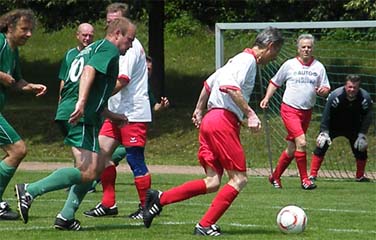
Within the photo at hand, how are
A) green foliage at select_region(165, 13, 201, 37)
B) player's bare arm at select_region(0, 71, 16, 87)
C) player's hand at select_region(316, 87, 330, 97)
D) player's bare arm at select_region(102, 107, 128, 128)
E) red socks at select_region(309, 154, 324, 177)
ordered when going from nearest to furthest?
player's bare arm at select_region(102, 107, 128, 128), player's bare arm at select_region(0, 71, 16, 87), player's hand at select_region(316, 87, 330, 97), red socks at select_region(309, 154, 324, 177), green foliage at select_region(165, 13, 201, 37)

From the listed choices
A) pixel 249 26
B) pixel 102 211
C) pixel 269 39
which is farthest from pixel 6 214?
pixel 249 26

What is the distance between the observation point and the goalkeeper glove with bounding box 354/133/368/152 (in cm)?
Result: 1681

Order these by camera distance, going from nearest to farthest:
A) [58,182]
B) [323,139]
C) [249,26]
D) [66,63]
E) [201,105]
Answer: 1. [58,182]
2. [201,105]
3. [66,63]
4. [323,139]
5. [249,26]

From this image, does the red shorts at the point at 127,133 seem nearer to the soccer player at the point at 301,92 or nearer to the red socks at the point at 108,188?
the red socks at the point at 108,188

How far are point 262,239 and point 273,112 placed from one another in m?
10.5

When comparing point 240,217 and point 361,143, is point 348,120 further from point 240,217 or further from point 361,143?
point 240,217

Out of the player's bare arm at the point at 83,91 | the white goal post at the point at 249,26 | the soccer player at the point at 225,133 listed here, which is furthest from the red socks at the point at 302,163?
the player's bare arm at the point at 83,91

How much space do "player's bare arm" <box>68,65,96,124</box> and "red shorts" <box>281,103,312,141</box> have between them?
629 cm

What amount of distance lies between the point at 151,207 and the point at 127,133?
1.22 metres

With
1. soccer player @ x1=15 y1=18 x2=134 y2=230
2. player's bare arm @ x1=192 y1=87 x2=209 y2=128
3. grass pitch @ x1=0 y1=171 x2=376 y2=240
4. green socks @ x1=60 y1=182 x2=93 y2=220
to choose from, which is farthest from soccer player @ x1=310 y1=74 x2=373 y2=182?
soccer player @ x1=15 y1=18 x2=134 y2=230

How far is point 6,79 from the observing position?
33.6ft

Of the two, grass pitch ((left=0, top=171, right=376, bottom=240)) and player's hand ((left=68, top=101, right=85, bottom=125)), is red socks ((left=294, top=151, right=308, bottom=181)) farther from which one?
player's hand ((left=68, top=101, right=85, bottom=125))

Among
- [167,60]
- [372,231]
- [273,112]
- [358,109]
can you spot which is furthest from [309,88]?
[167,60]

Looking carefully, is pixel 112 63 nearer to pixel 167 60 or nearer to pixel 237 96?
pixel 237 96
